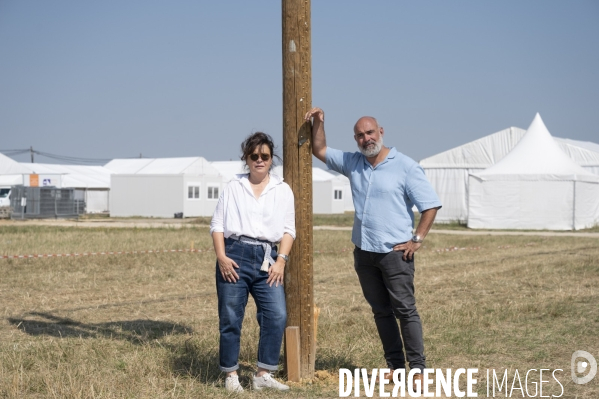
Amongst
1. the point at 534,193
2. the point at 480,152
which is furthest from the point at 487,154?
the point at 534,193

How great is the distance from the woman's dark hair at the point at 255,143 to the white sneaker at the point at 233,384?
147cm

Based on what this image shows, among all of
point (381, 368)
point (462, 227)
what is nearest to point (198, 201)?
point (462, 227)

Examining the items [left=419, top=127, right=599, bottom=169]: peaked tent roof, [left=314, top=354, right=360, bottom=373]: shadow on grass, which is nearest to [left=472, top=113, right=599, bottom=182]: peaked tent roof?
[left=419, top=127, right=599, bottom=169]: peaked tent roof

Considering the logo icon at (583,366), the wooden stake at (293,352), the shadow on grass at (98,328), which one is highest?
the wooden stake at (293,352)

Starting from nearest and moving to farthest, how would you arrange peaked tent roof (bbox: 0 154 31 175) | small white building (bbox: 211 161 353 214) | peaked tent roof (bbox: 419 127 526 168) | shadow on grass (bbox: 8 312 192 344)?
1. shadow on grass (bbox: 8 312 192 344)
2. peaked tent roof (bbox: 419 127 526 168)
3. peaked tent roof (bbox: 0 154 31 175)
4. small white building (bbox: 211 161 353 214)

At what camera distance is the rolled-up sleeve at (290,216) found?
5.25 m

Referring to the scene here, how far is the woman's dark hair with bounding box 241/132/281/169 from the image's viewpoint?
5215 mm

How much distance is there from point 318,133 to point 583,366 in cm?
269

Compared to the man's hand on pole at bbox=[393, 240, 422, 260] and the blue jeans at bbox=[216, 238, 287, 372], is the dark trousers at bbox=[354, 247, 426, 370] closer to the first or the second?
the man's hand on pole at bbox=[393, 240, 422, 260]

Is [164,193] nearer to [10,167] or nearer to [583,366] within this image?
[10,167]

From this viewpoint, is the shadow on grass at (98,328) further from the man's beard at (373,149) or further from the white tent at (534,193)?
the white tent at (534,193)

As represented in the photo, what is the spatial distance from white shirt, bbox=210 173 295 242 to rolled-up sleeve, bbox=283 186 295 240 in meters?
0.02

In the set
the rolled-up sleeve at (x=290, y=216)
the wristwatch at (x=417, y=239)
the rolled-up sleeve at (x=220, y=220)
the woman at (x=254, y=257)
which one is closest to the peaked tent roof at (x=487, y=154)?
the wristwatch at (x=417, y=239)

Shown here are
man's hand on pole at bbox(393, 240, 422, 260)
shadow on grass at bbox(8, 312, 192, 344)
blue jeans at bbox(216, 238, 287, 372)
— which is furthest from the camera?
shadow on grass at bbox(8, 312, 192, 344)
